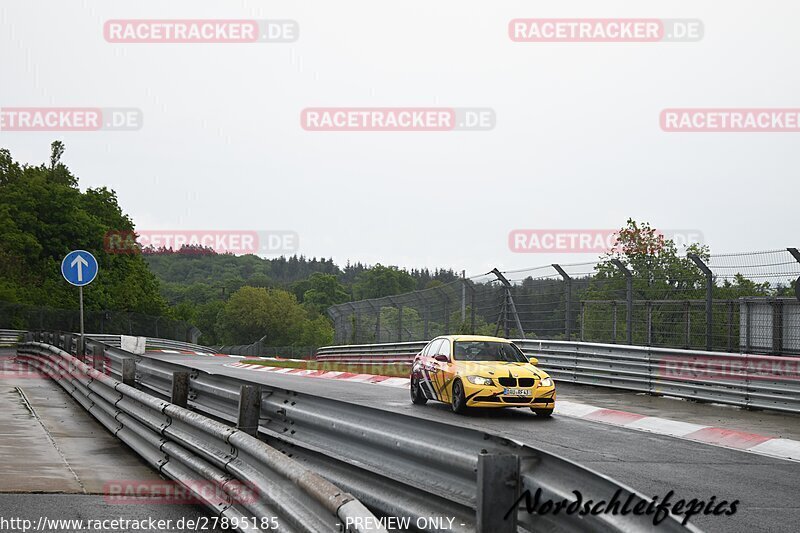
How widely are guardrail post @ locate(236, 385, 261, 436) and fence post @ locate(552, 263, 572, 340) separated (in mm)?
14229

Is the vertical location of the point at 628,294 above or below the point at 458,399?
above

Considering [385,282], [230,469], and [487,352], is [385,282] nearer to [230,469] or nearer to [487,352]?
[487,352]

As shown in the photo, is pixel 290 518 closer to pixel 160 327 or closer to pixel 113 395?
pixel 113 395

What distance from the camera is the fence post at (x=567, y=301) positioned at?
20656 mm

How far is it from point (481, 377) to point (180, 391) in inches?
246

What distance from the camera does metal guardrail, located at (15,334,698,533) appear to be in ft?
11.0

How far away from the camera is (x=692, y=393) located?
666 inches

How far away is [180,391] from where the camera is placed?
30.1 ft

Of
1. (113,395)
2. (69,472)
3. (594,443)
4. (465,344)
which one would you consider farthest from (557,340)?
(69,472)

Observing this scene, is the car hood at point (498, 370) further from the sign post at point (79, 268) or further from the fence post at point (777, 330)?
the sign post at point (79, 268)

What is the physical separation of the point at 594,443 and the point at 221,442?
576cm

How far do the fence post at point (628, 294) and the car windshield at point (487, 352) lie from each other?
3.87 m

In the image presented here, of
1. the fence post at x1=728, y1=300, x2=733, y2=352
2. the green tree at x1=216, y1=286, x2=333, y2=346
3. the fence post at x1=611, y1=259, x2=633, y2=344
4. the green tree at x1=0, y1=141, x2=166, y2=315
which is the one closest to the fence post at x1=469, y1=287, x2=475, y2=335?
the fence post at x1=611, y1=259, x2=633, y2=344

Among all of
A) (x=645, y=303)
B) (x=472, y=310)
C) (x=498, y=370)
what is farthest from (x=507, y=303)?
(x=498, y=370)
